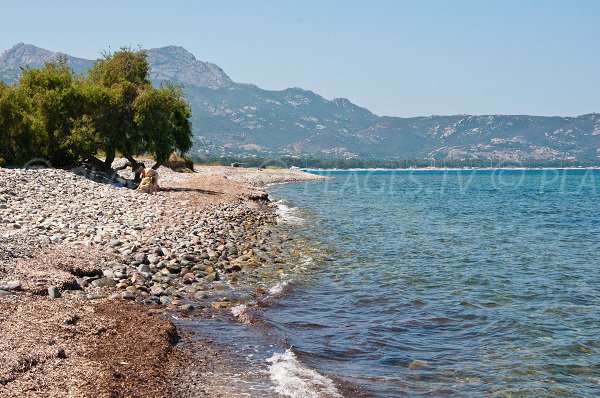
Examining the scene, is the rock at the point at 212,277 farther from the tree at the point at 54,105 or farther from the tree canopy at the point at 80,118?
the tree at the point at 54,105

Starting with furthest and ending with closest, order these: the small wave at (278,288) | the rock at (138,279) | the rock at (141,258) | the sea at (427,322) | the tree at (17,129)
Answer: the tree at (17,129), the rock at (141,258), the small wave at (278,288), the rock at (138,279), the sea at (427,322)

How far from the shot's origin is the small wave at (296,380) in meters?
10.7

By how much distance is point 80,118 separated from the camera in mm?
42906

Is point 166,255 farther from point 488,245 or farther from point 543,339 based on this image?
point 488,245

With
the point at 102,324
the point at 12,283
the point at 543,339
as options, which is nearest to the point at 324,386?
the point at 102,324

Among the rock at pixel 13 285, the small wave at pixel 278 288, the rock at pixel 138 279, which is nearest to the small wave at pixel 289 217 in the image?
the small wave at pixel 278 288

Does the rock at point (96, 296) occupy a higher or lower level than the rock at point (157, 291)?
higher

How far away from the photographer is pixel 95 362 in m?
10.5

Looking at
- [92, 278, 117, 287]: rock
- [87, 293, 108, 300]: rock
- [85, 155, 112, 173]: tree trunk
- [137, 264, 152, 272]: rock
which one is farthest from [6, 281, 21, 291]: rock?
[85, 155, 112, 173]: tree trunk

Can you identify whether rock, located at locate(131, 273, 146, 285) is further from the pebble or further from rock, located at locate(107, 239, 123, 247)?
rock, located at locate(107, 239, 123, 247)

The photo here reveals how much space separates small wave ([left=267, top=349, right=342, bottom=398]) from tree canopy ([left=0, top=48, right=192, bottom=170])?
33610mm

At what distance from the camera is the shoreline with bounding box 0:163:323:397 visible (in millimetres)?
10180

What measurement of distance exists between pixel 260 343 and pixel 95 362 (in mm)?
4176

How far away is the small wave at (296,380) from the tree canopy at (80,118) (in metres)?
33.6
